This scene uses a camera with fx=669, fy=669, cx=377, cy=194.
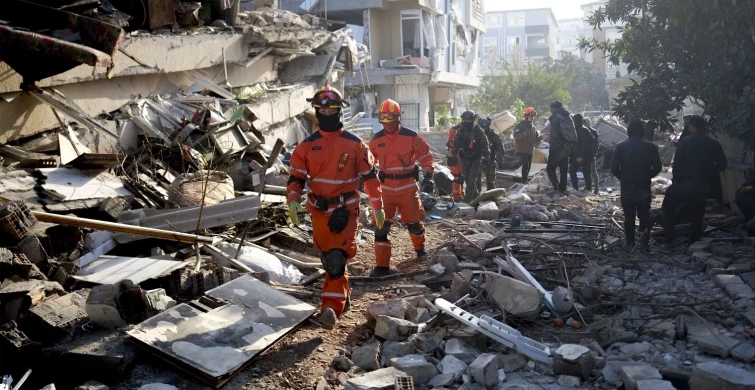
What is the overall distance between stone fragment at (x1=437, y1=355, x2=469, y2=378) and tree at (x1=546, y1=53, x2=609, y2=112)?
4959 centimetres

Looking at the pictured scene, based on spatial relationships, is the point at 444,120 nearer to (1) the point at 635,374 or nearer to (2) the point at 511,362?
(2) the point at 511,362

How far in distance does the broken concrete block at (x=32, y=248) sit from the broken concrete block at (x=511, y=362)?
151 inches

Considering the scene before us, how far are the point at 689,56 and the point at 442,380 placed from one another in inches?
274

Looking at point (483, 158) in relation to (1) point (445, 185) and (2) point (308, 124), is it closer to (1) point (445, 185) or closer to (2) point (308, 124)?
(1) point (445, 185)

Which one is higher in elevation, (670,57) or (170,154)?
(670,57)

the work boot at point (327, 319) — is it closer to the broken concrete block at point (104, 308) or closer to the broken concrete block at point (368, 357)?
the broken concrete block at point (368, 357)

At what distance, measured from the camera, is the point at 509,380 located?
461cm

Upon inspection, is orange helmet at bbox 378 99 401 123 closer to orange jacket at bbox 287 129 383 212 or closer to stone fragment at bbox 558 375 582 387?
orange jacket at bbox 287 129 383 212

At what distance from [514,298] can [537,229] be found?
3.74m

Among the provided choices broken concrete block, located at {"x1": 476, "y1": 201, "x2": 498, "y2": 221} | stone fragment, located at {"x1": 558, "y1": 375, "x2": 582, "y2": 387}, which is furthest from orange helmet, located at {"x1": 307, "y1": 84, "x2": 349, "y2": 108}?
broken concrete block, located at {"x1": 476, "y1": 201, "x2": 498, "y2": 221}

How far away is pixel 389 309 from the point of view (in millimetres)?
5555

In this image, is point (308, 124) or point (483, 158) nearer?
point (483, 158)

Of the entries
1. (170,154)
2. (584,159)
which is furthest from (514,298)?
(584,159)

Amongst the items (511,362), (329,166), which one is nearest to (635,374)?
(511,362)
